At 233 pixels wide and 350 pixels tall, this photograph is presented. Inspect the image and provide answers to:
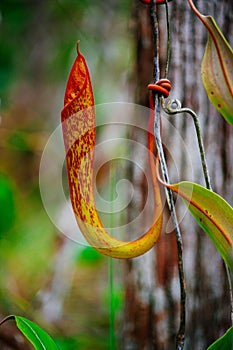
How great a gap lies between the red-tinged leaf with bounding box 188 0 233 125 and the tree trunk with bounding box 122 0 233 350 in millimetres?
13

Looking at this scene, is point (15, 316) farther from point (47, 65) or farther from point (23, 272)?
point (47, 65)

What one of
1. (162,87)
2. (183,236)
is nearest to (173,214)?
(183,236)

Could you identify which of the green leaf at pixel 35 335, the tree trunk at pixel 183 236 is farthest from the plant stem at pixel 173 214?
the green leaf at pixel 35 335

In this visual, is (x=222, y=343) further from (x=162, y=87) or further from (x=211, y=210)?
(x=162, y=87)

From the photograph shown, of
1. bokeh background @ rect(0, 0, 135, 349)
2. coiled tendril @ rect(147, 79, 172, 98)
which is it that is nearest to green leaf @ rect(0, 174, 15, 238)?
bokeh background @ rect(0, 0, 135, 349)

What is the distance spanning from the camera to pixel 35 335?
1.67 ft

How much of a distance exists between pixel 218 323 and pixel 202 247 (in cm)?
10

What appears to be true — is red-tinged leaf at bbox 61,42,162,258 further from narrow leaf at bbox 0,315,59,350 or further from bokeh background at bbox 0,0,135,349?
narrow leaf at bbox 0,315,59,350

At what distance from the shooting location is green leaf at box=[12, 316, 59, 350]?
0.51 metres

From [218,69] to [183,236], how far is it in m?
0.21

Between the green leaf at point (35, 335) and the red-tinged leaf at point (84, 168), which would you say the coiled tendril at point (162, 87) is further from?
the green leaf at point (35, 335)

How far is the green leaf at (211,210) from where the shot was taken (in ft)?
1.65

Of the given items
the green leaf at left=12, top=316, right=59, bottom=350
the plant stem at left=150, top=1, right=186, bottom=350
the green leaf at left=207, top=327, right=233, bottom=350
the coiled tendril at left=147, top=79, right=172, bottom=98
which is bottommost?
the green leaf at left=207, top=327, right=233, bottom=350

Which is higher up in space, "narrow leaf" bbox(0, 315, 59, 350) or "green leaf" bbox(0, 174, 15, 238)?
"green leaf" bbox(0, 174, 15, 238)
